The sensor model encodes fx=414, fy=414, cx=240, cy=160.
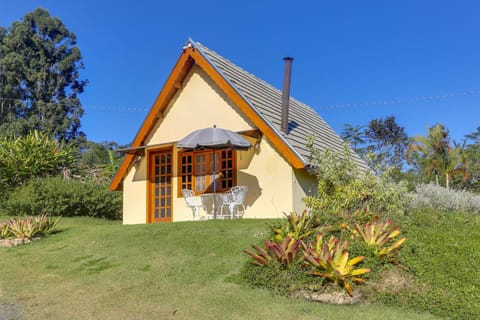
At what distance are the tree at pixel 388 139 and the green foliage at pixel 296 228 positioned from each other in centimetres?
3060

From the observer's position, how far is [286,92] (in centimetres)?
1208

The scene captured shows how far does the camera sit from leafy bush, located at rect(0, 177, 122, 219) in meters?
15.8

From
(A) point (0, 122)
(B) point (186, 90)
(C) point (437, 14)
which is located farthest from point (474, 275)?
(A) point (0, 122)

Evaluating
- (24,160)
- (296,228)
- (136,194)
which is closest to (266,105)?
(136,194)

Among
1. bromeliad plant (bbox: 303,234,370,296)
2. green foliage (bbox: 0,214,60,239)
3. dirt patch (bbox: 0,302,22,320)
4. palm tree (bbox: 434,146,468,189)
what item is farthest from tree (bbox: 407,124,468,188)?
dirt patch (bbox: 0,302,22,320)

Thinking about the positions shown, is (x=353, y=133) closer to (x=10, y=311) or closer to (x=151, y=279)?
(x=151, y=279)

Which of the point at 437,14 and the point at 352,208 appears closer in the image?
the point at 352,208

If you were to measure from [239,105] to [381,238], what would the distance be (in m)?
6.48

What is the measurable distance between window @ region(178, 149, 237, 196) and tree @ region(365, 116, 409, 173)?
26.4 meters

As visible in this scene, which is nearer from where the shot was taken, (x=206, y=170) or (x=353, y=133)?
(x=206, y=170)

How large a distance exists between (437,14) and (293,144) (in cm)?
872

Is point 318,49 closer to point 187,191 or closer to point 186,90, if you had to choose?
point 186,90

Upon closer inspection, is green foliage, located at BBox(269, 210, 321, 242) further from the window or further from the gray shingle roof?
the window

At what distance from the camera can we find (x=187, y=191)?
11.7 m
